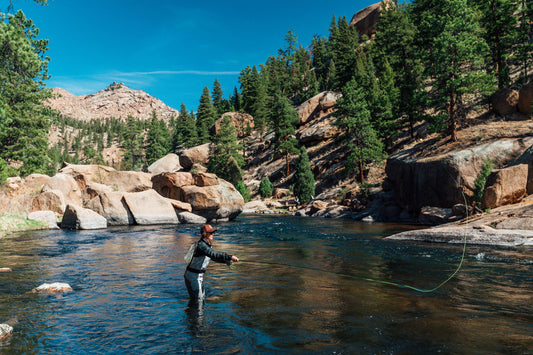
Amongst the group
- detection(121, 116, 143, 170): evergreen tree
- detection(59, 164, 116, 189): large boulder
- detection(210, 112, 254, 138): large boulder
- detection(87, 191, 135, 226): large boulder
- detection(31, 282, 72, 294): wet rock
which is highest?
detection(210, 112, 254, 138): large boulder

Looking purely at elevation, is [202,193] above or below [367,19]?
below

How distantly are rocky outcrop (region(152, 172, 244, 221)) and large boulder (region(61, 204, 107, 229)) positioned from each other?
725 cm

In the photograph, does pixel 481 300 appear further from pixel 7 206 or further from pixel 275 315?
pixel 7 206

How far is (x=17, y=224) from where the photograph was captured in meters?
20.7

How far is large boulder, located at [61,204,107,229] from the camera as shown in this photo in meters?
21.9

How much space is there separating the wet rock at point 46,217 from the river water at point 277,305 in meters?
9.59

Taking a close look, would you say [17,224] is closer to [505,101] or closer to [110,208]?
[110,208]

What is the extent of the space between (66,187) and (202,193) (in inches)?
411

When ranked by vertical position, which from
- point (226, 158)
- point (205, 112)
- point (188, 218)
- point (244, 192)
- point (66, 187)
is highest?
point (205, 112)

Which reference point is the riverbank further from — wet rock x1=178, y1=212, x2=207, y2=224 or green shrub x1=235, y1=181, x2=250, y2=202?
green shrub x1=235, y1=181, x2=250, y2=202

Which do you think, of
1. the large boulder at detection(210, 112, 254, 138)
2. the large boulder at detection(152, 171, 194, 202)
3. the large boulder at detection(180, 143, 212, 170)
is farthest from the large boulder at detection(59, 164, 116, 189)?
the large boulder at detection(210, 112, 254, 138)

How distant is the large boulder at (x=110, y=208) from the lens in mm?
24500

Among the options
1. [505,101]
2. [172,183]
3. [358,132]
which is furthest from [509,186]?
[172,183]

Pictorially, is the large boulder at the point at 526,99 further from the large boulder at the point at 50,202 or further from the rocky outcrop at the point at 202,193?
the large boulder at the point at 50,202
